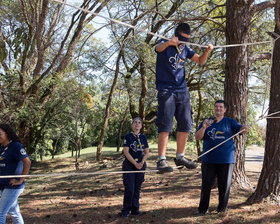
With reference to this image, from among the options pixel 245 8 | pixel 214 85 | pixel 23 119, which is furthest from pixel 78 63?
pixel 245 8

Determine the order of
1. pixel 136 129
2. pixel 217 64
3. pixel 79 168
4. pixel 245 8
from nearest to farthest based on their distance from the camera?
pixel 136 129, pixel 245 8, pixel 217 64, pixel 79 168

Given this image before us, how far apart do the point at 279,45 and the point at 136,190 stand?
3.53 metres

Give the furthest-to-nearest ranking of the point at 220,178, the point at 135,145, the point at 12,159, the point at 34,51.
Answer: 1. the point at 34,51
2. the point at 135,145
3. the point at 220,178
4. the point at 12,159

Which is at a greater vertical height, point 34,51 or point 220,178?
point 34,51

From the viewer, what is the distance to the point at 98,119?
15.5 metres

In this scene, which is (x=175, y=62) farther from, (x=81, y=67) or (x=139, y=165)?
(x=81, y=67)

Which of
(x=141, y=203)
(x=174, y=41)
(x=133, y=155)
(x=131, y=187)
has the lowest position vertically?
(x=141, y=203)

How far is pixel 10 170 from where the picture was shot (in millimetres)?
3242

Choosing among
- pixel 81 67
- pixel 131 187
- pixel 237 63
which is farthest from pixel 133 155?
pixel 81 67

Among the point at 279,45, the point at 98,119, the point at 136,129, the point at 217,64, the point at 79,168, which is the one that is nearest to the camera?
the point at 136,129

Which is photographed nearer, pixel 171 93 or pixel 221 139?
pixel 171 93

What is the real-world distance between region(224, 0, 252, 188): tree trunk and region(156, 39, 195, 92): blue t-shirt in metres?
3.34

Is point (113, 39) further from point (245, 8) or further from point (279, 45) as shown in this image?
point (279, 45)

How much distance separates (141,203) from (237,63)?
3390 mm
